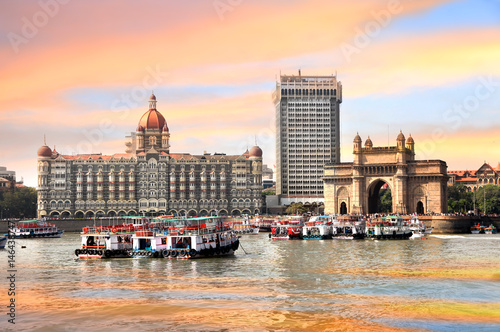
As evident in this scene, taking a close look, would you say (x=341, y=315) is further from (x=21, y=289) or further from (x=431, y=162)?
(x=431, y=162)

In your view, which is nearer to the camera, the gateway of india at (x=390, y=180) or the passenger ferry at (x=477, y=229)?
the passenger ferry at (x=477, y=229)

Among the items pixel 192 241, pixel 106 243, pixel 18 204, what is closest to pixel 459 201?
pixel 18 204

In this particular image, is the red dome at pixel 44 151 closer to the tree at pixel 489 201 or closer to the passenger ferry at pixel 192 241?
the passenger ferry at pixel 192 241

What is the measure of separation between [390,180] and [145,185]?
67.9 m

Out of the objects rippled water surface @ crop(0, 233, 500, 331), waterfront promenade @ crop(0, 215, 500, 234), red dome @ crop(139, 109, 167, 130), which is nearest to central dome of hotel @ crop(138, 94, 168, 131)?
red dome @ crop(139, 109, 167, 130)

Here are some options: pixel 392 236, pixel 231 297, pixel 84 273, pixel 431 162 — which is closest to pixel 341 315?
pixel 231 297

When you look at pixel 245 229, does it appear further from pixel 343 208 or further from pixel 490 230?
pixel 490 230

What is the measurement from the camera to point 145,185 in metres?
176

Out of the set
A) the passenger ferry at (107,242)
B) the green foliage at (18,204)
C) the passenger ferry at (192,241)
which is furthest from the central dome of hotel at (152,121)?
the passenger ferry at (192,241)

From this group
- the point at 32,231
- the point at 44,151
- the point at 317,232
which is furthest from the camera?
the point at 44,151

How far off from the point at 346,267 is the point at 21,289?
28.7 m

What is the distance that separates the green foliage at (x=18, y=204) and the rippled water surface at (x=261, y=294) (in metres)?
119

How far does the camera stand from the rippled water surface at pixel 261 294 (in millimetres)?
35531

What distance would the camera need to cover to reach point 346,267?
5953cm
